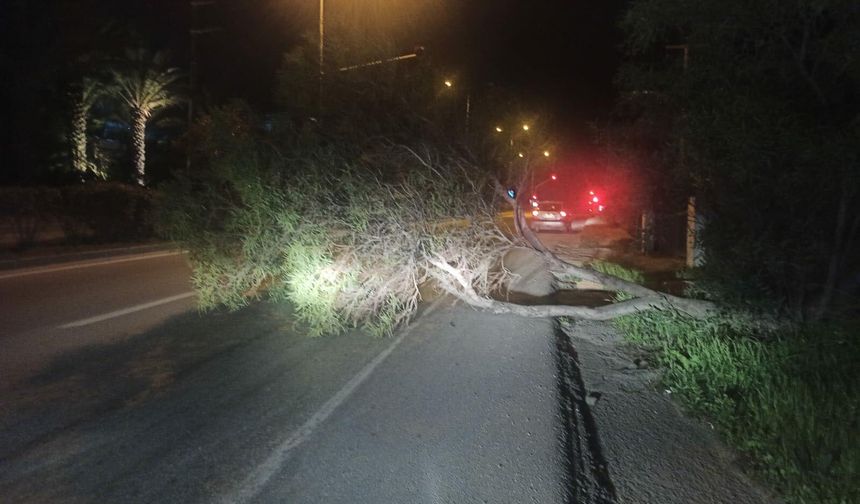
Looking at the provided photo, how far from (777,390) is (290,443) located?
424 cm

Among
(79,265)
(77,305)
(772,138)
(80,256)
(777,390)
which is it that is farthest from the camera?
(80,256)

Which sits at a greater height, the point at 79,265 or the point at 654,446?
the point at 79,265

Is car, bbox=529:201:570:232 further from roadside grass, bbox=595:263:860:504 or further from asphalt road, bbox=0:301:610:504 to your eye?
asphalt road, bbox=0:301:610:504

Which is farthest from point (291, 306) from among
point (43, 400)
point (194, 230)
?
point (43, 400)

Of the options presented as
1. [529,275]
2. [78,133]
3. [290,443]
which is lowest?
[290,443]

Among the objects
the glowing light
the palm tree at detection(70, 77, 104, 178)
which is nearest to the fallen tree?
the glowing light

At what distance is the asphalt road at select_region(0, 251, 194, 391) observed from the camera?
8.28 meters

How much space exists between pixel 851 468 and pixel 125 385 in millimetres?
6244

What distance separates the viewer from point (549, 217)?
31.1 meters

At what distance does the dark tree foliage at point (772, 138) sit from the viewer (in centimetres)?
707

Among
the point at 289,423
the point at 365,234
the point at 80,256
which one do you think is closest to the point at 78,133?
the point at 80,256

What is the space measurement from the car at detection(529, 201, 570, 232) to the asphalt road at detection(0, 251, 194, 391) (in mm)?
17741

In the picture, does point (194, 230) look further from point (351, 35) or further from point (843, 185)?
point (843, 185)

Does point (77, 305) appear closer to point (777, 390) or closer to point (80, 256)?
point (80, 256)
